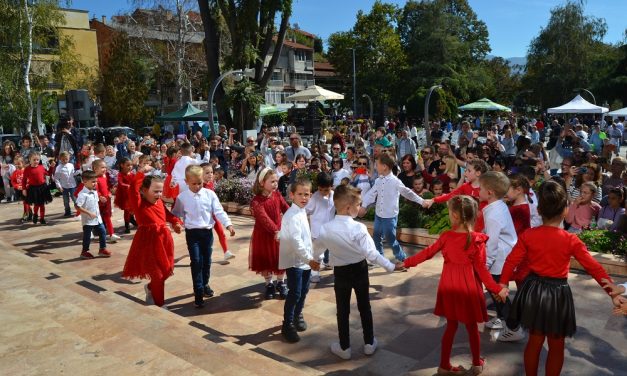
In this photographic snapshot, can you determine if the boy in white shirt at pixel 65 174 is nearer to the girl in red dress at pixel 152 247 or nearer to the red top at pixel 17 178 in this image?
the red top at pixel 17 178

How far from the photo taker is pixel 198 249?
19.0 feet

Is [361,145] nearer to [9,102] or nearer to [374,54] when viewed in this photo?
[9,102]

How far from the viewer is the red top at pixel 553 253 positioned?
3.51 m

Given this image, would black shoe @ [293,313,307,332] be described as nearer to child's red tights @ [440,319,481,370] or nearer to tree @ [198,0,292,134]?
child's red tights @ [440,319,481,370]

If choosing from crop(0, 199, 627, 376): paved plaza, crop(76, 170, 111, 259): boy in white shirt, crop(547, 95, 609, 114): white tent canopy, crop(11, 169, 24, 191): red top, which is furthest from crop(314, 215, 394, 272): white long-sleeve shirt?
crop(547, 95, 609, 114): white tent canopy

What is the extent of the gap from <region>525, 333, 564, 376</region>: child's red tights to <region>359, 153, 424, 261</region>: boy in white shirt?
117 inches

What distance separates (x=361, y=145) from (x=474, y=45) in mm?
51401

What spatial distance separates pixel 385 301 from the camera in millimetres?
5703

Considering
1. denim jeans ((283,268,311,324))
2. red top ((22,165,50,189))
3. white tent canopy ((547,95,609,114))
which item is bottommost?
denim jeans ((283,268,311,324))

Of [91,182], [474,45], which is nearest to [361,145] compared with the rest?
[91,182]

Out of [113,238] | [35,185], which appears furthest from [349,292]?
[35,185]

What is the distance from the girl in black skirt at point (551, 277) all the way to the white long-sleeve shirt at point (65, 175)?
10.4 metres

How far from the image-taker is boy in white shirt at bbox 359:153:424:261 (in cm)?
645

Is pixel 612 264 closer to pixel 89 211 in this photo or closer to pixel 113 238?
pixel 89 211
